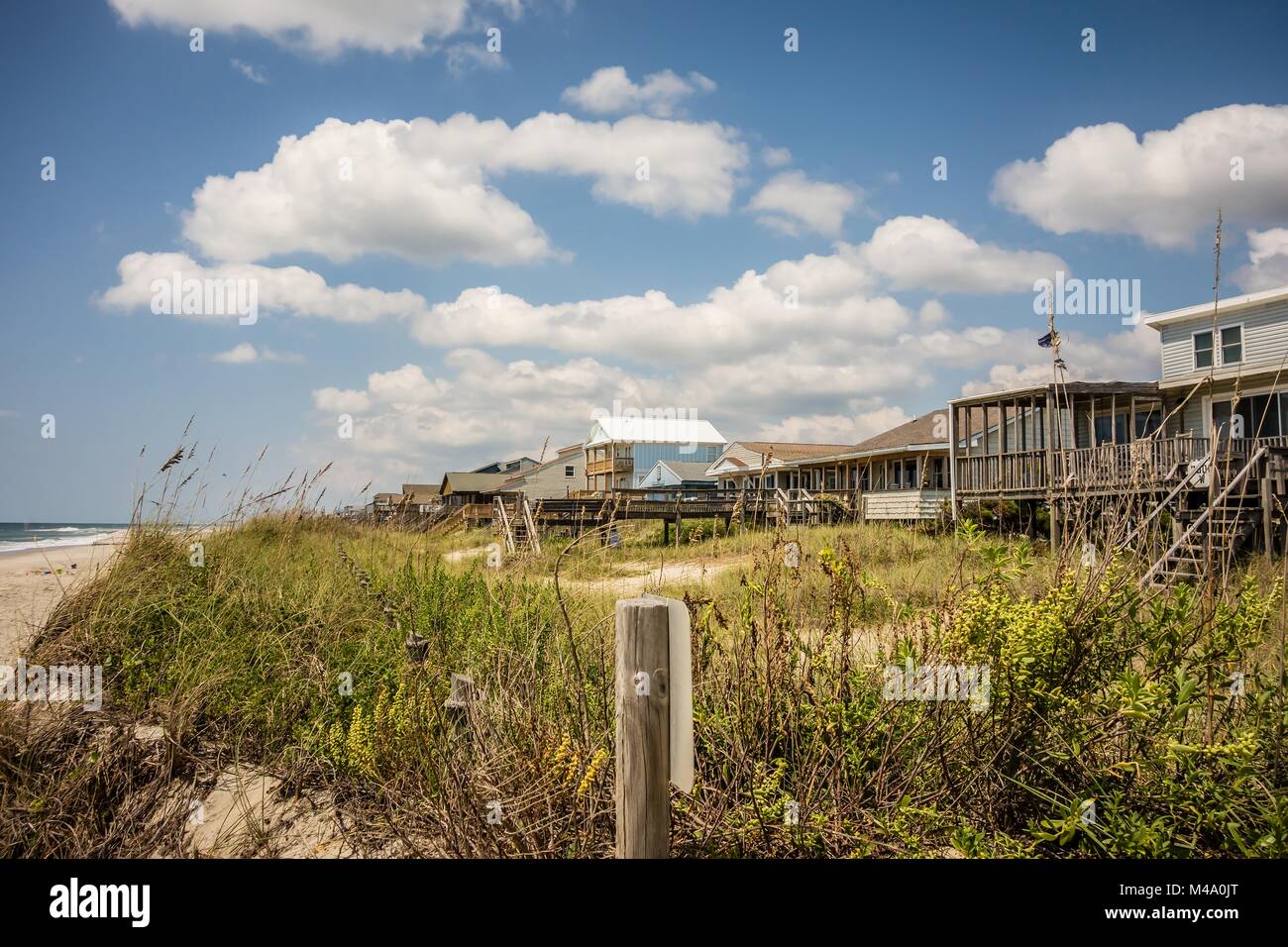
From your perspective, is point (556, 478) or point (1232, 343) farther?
point (556, 478)

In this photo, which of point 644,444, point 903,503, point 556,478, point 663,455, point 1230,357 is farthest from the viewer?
point 556,478

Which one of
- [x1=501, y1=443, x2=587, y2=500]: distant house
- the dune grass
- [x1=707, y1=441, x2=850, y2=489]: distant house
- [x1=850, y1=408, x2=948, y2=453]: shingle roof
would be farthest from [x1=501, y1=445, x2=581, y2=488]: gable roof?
the dune grass

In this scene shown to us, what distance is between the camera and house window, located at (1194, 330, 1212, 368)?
2264 cm

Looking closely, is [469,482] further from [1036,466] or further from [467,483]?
[1036,466]

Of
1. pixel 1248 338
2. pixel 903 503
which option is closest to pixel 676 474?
pixel 903 503

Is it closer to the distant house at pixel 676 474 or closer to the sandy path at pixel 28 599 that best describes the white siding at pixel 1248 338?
the sandy path at pixel 28 599

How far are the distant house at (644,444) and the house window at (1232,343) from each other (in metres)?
36.0

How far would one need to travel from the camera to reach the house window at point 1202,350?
22641 millimetres

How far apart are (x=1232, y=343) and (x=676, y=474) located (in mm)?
34039

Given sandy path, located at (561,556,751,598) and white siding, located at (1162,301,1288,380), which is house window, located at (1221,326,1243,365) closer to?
white siding, located at (1162,301,1288,380)

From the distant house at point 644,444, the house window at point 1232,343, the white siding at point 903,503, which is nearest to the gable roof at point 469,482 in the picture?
the distant house at point 644,444

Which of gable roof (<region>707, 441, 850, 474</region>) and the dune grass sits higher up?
gable roof (<region>707, 441, 850, 474</region>)

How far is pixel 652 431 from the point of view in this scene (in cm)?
5753
